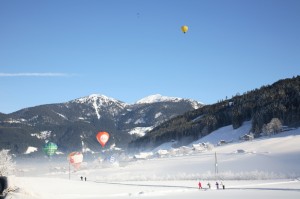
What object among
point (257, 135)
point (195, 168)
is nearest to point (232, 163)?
point (195, 168)

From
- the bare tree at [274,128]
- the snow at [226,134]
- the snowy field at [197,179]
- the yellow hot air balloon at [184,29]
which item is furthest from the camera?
the snow at [226,134]

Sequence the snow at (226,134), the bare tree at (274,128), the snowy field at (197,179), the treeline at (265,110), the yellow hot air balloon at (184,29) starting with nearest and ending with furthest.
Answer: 1. the snowy field at (197,179)
2. the yellow hot air balloon at (184,29)
3. the bare tree at (274,128)
4. the treeline at (265,110)
5. the snow at (226,134)

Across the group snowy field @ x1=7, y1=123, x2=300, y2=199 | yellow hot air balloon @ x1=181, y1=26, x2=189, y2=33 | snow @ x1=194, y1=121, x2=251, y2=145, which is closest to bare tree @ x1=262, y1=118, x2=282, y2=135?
snowy field @ x1=7, y1=123, x2=300, y2=199

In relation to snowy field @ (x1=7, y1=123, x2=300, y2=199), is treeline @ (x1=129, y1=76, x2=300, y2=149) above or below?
above

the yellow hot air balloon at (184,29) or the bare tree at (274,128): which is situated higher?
the yellow hot air balloon at (184,29)

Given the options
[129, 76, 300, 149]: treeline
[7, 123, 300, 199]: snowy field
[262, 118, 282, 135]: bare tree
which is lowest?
[7, 123, 300, 199]: snowy field

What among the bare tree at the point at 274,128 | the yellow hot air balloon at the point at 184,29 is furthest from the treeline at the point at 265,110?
the yellow hot air balloon at the point at 184,29

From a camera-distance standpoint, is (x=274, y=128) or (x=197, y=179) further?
(x=274, y=128)

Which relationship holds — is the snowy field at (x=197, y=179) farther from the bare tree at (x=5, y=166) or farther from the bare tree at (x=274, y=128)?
the bare tree at (x=274, y=128)

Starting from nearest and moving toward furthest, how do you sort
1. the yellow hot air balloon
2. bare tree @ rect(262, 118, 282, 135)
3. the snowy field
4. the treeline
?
1. the snowy field
2. the yellow hot air balloon
3. bare tree @ rect(262, 118, 282, 135)
4. the treeline

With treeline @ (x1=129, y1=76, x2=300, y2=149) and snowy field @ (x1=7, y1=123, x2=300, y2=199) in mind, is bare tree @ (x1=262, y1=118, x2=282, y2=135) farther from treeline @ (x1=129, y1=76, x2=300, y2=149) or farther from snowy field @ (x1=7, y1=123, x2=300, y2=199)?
snowy field @ (x1=7, y1=123, x2=300, y2=199)

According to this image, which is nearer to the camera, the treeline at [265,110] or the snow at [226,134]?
the treeline at [265,110]

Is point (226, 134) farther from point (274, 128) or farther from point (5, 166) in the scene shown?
point (5, 166)

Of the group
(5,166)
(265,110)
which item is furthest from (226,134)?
(5,166)
